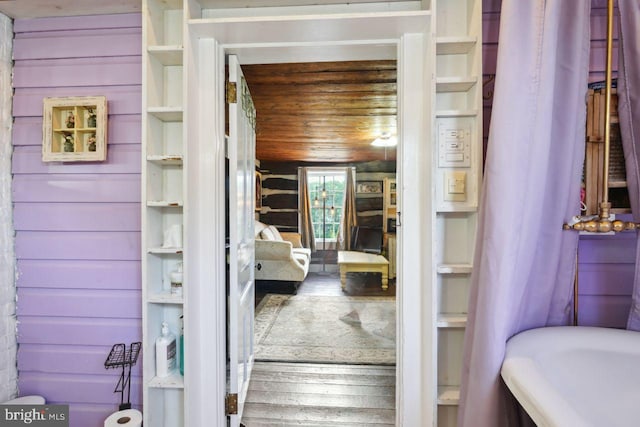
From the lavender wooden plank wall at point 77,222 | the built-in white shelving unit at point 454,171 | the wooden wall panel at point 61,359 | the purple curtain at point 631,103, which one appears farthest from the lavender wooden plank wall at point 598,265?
the wooden wall panel at point 61,359

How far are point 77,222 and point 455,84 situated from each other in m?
1.86

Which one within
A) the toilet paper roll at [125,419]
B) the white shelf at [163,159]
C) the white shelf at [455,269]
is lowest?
the toilet paper roll at [125,419]

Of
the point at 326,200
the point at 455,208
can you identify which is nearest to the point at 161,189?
the point at 455,208

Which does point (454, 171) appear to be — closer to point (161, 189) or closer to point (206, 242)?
point (206, 242)

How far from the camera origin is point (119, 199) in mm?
1572

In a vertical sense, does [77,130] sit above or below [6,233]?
above

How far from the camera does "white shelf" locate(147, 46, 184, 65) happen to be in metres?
1.35

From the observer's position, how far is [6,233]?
1579mm

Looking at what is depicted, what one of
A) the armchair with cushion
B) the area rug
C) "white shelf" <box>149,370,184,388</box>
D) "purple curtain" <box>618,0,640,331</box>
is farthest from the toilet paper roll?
the armchair with cushion

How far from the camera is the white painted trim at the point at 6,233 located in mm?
1558

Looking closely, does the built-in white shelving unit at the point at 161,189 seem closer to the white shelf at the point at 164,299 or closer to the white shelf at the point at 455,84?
the white shelf at the point at 164,299

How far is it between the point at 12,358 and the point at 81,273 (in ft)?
1.84

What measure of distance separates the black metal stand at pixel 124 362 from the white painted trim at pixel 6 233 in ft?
1.65

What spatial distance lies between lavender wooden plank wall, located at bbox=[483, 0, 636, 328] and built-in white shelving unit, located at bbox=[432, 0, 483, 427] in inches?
5.2
